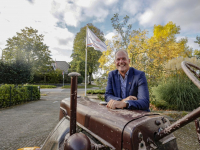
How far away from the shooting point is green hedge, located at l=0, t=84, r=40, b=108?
22.6 ft

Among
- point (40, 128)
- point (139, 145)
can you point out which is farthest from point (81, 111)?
point (40, 128)

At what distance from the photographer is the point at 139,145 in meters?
0.74

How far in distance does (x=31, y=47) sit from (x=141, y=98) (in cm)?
2755

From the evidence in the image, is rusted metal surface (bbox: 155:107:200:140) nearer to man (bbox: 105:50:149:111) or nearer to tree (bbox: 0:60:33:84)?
man (bbox: 105:50:149:111)

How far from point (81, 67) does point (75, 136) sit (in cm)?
3176

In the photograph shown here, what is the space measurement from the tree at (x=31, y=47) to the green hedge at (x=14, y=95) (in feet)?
51.1

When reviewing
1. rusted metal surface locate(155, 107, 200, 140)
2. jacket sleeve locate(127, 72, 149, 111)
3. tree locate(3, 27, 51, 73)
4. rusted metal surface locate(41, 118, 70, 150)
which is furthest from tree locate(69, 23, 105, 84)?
rusted metal surface locate(155, 107, 200, 140)

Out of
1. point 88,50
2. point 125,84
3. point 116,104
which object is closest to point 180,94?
point 125,84

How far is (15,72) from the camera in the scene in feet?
36.9

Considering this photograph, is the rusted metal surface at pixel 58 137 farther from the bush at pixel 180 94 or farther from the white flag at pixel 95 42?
the white flag at pixel 95 42

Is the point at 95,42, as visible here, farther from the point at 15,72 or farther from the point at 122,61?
the point at 122,61

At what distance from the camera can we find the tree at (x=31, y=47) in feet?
78.8

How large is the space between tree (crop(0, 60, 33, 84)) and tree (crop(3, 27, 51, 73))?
1234 cm

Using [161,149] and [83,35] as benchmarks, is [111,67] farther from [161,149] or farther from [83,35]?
[83,35]
